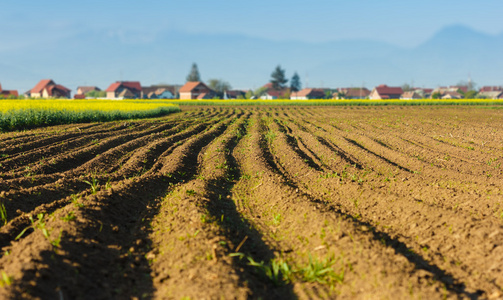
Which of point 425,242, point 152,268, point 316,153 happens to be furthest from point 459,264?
point 316,153

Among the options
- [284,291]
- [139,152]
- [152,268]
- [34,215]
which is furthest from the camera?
[139,152]

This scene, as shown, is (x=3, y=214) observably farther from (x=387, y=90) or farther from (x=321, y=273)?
(x=387, y=90)

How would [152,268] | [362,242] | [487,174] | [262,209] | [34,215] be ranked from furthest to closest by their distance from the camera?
[487,174]
[262,209]
[34,215]
[362,242]
[152,268]

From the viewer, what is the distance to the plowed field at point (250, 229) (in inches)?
177

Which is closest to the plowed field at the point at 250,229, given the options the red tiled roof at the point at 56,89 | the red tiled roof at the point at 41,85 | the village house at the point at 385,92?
the village house at the point at 385,92

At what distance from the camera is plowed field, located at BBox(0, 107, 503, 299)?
4496 mm

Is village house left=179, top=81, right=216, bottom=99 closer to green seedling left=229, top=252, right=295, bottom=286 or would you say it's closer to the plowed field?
the plowed field

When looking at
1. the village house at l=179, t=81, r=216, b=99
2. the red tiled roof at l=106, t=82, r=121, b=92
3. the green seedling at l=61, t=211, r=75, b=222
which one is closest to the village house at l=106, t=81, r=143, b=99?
the red tiled roof at l=106, t=82, r=121, b=92

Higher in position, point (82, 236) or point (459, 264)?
point (82, 236)

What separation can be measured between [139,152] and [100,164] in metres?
1.90

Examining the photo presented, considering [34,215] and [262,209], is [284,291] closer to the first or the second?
[262,209]

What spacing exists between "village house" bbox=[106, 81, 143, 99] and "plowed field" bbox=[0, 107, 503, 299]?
10871 centimetres

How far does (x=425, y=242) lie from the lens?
597cm

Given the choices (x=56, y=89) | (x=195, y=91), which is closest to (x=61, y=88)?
(x=56, y=89)
